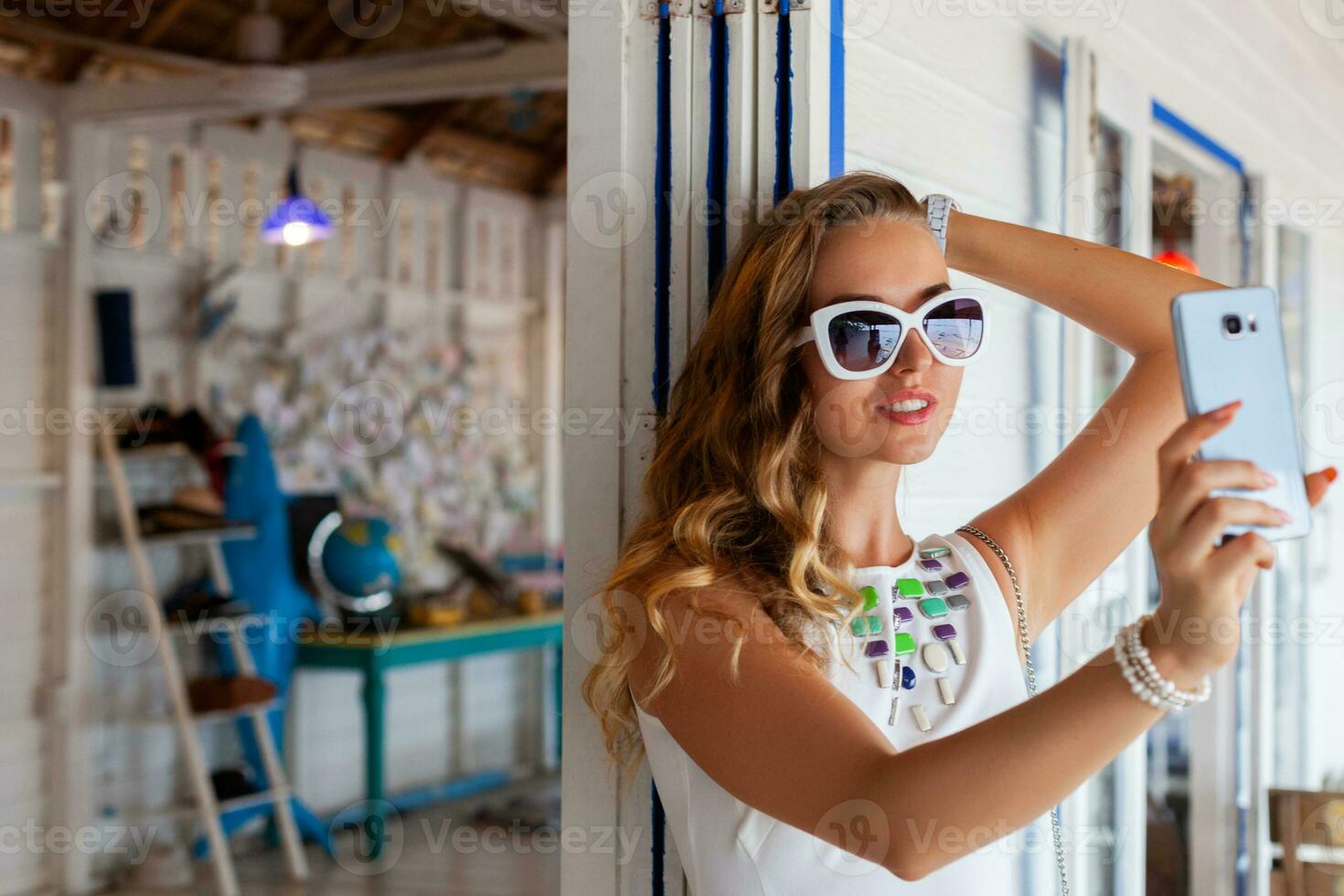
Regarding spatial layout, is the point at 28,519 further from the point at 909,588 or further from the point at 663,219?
the point at 909,588

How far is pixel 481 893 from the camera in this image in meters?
5.16

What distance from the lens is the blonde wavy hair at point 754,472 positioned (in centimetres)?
129

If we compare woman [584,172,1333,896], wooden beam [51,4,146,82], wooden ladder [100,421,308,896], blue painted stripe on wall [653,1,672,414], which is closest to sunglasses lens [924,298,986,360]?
woman [584,172,1333,896]

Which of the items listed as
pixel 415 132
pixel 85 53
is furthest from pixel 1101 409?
pixel 415 132

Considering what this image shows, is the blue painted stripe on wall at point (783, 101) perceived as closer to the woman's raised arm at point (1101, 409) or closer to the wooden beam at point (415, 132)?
the woman's raised arm at point (1101, 409)

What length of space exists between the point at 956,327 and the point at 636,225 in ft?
1.48

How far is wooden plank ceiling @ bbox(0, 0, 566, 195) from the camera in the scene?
505cm

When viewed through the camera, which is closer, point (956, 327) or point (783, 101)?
point (956, 327)

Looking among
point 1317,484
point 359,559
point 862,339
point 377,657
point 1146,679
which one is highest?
point 862,339

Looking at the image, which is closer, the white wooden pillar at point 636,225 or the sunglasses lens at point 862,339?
the sunglasses lens at point 862,339

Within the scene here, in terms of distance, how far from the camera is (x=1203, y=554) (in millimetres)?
918

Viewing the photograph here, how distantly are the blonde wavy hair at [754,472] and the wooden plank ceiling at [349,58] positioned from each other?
3.95 metres

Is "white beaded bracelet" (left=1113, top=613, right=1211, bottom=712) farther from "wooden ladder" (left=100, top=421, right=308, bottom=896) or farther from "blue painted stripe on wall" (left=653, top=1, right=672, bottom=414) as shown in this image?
"wooden ladder" (left=100, top=421, right=308, bottom=896)

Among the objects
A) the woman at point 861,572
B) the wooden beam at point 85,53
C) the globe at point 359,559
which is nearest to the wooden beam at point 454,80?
the wooden beam at point 85,53
